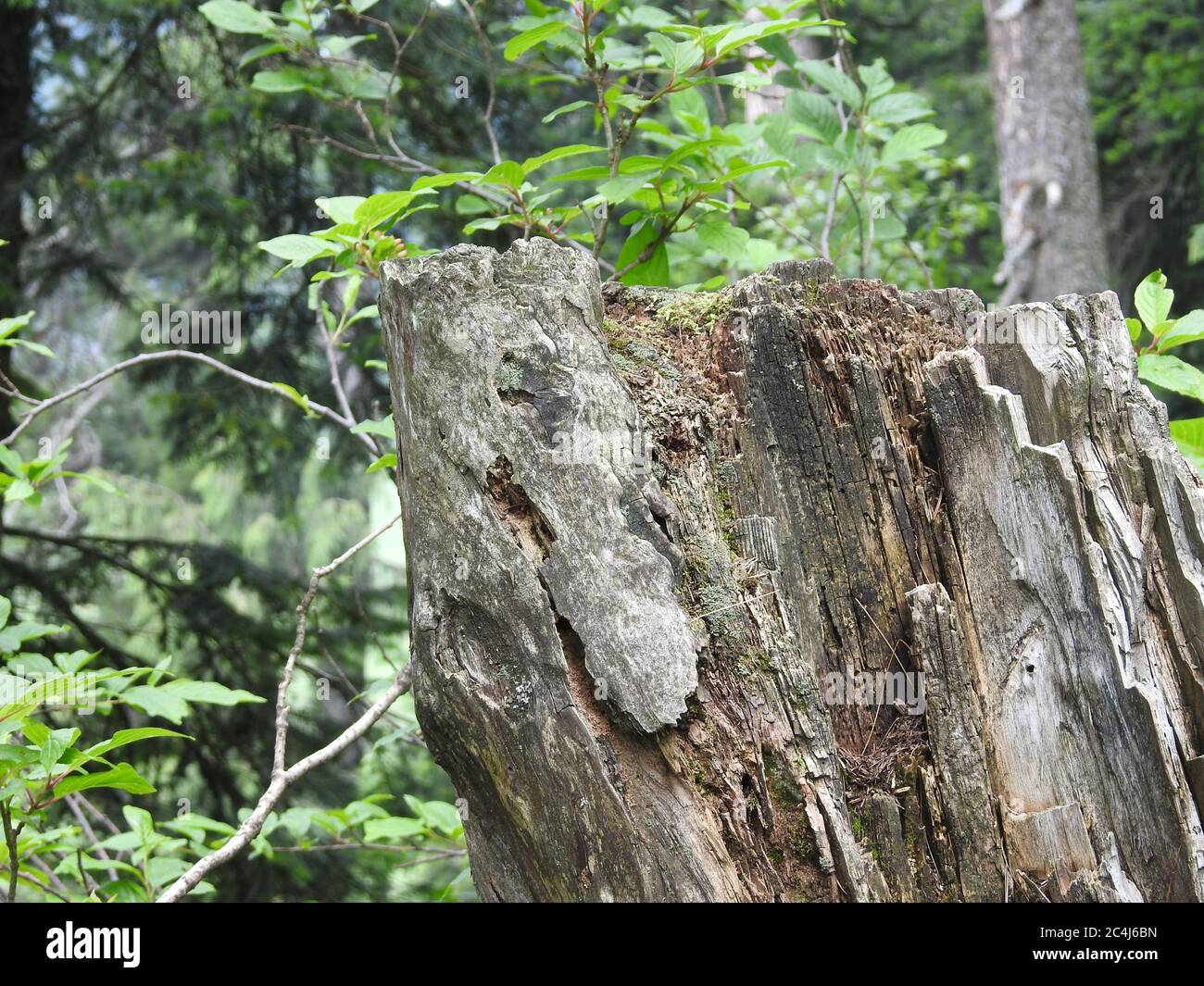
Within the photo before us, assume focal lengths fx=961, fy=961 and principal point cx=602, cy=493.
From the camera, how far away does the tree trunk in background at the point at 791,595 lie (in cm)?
180

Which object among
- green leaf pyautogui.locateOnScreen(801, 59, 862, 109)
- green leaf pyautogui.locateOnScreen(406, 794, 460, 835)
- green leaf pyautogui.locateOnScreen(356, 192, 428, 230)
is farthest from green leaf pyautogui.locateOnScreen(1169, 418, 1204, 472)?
green leaf pyautogui.locateOnScreen(406, 794, 460, 835)

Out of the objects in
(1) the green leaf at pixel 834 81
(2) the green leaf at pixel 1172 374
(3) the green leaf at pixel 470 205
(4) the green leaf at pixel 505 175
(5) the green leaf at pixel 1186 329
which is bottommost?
(2) the green leaf at pixel 1172 374

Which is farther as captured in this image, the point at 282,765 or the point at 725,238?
the point at 725,238

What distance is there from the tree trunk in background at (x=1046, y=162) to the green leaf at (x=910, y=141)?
12.3 feet

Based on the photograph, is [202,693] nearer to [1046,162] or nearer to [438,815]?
[438,815]

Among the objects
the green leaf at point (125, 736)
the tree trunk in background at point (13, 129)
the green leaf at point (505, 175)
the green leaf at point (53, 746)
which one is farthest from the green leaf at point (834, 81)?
the tree trunk in background at point (13, 129)

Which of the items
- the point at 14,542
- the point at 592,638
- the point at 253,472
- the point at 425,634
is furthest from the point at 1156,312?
the point at 14,542

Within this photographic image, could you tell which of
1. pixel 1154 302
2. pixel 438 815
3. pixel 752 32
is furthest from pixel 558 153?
pixel 438 815

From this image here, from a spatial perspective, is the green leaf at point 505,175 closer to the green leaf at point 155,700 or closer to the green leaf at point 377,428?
the green leaf at point 377,428

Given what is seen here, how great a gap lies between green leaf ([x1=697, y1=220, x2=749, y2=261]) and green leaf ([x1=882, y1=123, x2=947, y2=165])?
0.84 m

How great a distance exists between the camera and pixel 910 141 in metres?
3.15

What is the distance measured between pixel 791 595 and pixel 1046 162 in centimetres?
601

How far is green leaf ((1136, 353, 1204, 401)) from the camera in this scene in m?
2.38

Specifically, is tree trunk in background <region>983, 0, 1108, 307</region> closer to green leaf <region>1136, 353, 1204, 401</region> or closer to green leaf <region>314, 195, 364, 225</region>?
green leaf <region>1136, 353, 1204, 401</region>
